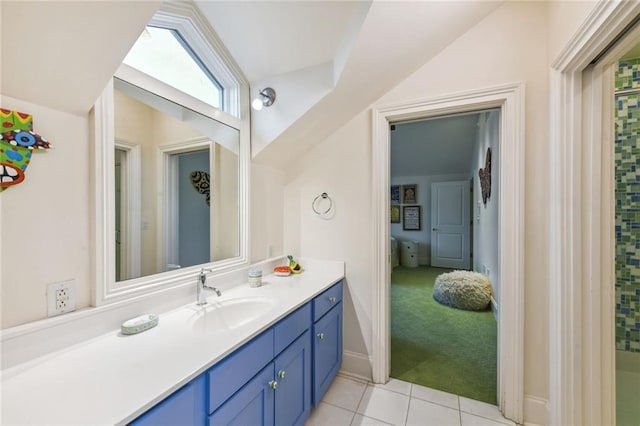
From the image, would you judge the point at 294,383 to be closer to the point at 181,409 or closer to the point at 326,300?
the point at 326,300

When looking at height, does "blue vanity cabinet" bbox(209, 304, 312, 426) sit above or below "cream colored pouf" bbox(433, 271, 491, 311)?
above

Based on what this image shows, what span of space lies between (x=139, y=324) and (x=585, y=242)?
7.00 feet

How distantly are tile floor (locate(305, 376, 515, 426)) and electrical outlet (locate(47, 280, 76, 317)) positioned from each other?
1416 millimetres

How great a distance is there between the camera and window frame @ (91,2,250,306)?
1040mm

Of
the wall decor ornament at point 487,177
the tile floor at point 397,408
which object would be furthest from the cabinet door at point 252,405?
the wall decor ornament at point 487,177

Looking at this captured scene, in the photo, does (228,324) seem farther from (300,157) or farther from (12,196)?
(300,157)

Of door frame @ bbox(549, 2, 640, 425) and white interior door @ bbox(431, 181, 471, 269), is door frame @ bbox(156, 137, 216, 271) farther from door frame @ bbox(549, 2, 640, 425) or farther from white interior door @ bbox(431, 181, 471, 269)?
white interior door @ bbox(431, 181, 471, 269)

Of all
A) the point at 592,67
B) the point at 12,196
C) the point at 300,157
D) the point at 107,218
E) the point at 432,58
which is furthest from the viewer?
the point at 300,157

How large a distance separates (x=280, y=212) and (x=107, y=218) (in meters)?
1.29

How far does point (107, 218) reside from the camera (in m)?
1.07

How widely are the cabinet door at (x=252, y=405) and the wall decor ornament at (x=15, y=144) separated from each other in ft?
3.38

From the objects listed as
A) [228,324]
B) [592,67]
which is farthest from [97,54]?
[592,67]

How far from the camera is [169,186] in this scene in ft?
4.91

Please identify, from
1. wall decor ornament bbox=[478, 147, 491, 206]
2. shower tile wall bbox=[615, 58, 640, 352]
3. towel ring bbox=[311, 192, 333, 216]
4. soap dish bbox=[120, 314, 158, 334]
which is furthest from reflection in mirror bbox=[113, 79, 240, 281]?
wall decor ornament bbox=[478, 147, 491, 206]
